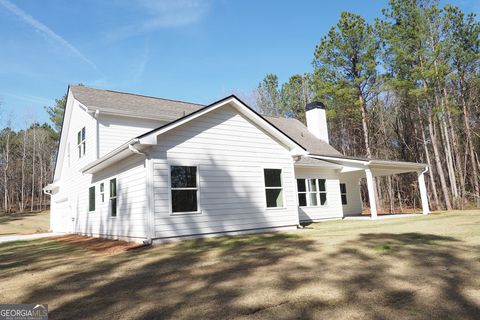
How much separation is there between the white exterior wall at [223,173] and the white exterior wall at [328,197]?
11.5 ft

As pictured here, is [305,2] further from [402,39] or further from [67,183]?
[67,183]

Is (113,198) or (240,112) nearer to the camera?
(113,198)

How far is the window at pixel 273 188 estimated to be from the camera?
12367 mm

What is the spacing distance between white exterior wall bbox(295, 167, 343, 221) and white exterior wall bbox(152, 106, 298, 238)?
3.49 meters

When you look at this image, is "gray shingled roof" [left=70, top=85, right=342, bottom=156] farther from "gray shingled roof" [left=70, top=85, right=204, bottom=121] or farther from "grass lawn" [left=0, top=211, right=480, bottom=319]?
"grass lawn" [left=0, top=211, right=480, bottom=319]

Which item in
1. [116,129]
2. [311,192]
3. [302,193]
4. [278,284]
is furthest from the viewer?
[311,192]

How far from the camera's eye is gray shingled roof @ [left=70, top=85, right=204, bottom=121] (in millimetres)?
14656

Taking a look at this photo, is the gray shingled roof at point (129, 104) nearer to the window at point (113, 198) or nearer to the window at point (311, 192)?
the window at point (113, 198)

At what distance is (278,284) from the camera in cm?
475

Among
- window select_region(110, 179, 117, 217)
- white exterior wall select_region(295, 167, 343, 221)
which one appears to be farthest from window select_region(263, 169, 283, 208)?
window select_region(110, 179, 117, 217)

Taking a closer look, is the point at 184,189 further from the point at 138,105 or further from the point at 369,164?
the point at 369,164

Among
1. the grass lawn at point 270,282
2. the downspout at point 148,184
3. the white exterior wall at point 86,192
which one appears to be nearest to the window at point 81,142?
the white exterior wall at point 86,192

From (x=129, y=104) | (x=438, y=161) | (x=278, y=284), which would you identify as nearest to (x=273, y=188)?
(x=278, y=284)

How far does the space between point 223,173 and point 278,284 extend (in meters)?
6.64
